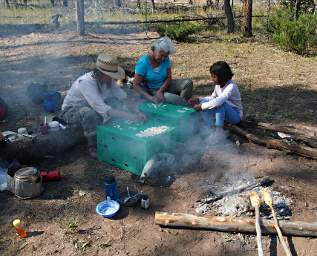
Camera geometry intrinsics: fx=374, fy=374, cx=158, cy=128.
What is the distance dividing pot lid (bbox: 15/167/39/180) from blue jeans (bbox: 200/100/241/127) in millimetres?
2226

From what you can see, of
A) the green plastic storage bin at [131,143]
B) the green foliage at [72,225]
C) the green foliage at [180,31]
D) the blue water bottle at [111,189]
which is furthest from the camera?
the green foliage at [180,31]

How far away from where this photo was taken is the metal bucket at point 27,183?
3605 mm

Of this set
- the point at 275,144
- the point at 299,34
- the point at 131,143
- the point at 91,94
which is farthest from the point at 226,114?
the point at 299,34

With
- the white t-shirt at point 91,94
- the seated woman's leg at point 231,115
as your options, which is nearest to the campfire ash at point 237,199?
the seated woman's leg at point 231,115

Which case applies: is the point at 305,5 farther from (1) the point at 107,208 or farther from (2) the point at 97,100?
(1) the point at 107,208

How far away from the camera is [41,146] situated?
438 centimetres

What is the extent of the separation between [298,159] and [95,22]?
12.8 metres

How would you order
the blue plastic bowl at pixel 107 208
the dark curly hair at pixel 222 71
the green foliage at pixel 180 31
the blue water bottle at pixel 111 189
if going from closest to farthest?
the blue plastic bowl at pixel 107 208 < the blue water bottle at pixel 111 189 < the dark curly hair at pixel 222 71 < the green foliage at pixel 180 31

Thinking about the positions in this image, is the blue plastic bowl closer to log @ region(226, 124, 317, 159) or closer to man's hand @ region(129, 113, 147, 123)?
man's hand @ region(129, 113, 147, 123)

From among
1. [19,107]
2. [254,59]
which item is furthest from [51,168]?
[254,59]

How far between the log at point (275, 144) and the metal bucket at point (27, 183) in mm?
2500

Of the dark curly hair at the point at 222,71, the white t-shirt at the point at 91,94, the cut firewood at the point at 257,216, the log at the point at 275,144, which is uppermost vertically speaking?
the dark curly hair at the point at 222,71

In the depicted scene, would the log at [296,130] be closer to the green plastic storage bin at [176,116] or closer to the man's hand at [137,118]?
the green plastic storage bin at [176,116]

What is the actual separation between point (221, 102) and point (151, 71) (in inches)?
46.7
